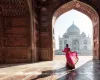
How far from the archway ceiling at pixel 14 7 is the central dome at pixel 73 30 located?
111 ft

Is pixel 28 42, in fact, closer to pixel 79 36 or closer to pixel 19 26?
pixel 19 26

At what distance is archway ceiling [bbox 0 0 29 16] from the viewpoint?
9297 mm

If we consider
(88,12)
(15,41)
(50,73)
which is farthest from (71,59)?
(88,12)

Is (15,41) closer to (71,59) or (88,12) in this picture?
(71,59)

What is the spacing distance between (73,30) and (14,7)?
112 ft

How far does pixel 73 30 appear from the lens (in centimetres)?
4303

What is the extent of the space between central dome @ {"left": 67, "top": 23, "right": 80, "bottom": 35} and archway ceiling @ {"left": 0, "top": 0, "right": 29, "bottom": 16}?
34.0 meters

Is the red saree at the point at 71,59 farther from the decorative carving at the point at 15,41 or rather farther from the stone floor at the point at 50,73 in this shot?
the decorative carving at the point at 15,41

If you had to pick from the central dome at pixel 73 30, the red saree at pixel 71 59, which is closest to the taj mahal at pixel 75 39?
the central dome at pixel 73 30

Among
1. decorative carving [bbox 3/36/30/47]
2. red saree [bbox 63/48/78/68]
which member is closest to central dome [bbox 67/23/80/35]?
decorative carving [bbox 3/36/30/47]

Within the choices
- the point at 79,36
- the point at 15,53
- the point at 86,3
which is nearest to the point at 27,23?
the point at 15,53

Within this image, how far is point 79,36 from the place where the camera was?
143 ft

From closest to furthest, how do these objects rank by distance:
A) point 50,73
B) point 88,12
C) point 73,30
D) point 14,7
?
point 50,73 < point 14,7 < point 88,12 < point 73,30

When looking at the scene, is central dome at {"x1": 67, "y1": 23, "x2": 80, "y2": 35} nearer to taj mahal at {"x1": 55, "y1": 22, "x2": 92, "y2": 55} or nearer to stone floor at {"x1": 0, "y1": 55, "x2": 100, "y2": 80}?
taj mahal at {"x1": 55, "y1": 22, "x2": 92, "y2": 55}
